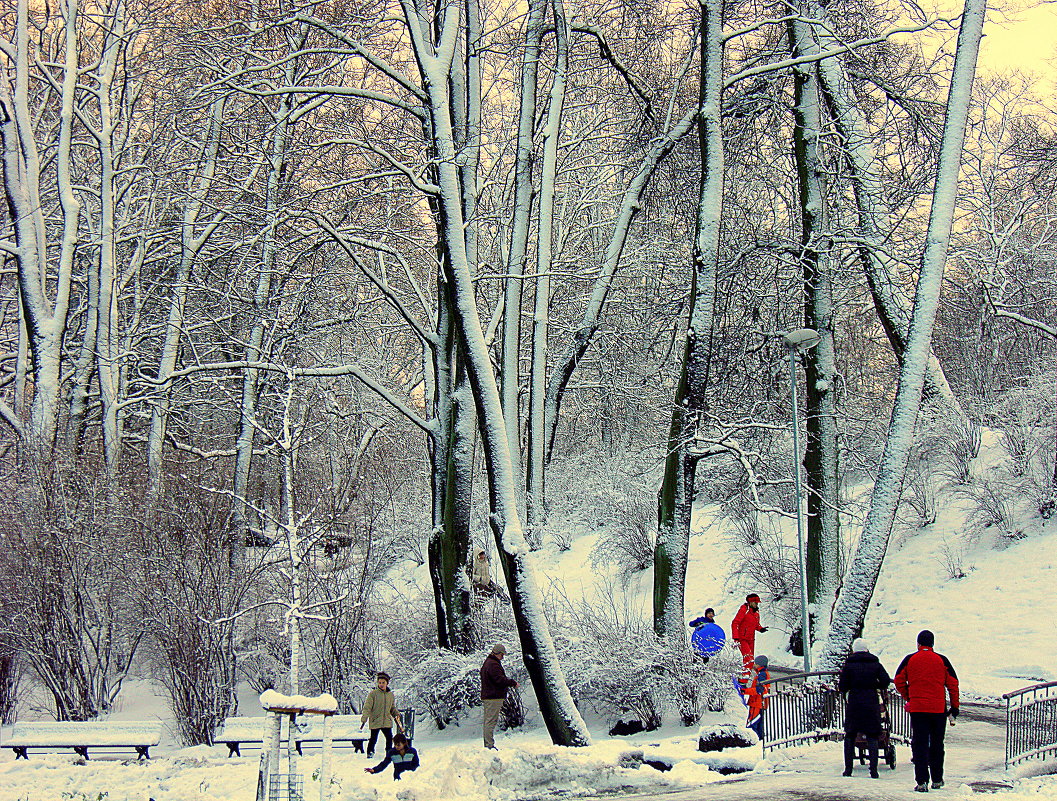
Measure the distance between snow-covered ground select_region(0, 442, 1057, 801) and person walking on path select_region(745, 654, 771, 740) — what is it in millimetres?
465

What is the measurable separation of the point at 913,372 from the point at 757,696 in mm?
5030

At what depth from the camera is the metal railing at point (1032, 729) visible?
11.0 metres

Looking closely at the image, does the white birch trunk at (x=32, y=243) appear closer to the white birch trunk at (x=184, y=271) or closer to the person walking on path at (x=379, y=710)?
the white birch trunk at (x=184, y=271)

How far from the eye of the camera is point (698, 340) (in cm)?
1575

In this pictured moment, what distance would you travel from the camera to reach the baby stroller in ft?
37.1

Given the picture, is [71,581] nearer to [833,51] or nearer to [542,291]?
[542,291]

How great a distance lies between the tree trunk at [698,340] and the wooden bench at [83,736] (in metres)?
7.24

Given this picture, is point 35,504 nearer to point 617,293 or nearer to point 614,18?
point 614,18

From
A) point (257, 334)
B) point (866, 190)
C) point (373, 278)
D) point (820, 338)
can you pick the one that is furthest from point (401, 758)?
point (257, 334)

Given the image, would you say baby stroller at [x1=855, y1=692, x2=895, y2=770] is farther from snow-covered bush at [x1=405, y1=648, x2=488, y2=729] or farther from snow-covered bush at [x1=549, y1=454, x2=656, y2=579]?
snow-covered bush at [x1=549, y1=454, x2=656, y2=579]

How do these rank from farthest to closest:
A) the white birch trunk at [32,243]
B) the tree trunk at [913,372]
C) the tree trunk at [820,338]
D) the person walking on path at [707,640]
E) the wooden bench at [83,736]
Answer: the white birch trunk at [32,243]
the tree trunk at [820,338]
the person walking on path at [707,640]
the tree trunk at [913,372]
the wooden bench at [83,736]

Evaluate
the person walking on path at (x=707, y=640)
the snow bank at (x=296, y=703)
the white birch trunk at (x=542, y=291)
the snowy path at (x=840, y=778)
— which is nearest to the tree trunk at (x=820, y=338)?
the person walking on path at (x=707, y=640)

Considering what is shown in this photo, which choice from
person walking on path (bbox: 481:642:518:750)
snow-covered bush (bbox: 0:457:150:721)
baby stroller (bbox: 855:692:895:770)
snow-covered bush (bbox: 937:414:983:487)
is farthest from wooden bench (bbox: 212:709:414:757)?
snow-covered bush (bbox: 937:414:983:487)

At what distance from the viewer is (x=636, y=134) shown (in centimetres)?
1903
